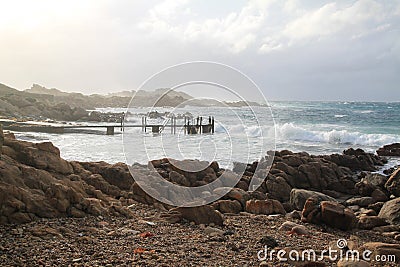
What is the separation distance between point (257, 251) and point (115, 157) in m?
10.7

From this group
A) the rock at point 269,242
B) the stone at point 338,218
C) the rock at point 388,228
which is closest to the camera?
the rock at point 269,242

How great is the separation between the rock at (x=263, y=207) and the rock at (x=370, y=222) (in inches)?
57.3

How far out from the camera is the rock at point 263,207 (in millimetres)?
7488

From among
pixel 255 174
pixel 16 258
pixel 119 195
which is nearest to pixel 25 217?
pixel 16 258

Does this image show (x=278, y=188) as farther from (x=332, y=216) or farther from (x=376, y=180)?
(x=332, y=216)

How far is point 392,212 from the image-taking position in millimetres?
7227

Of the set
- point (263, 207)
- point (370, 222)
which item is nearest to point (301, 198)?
point (263, 207)

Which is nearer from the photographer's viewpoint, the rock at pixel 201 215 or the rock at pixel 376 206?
the rock at pixel 201 215

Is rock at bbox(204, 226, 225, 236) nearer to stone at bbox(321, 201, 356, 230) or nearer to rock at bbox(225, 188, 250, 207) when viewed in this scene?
stone at bbox(321, 201, 356, 230)

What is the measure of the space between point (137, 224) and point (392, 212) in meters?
4.81

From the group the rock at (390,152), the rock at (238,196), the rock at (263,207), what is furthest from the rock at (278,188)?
the rock at (390,152)

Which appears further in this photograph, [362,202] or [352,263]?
[362,202]

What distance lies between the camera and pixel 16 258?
380cm

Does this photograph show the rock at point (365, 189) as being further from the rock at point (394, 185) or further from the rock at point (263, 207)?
the rock at point (263, 207)
